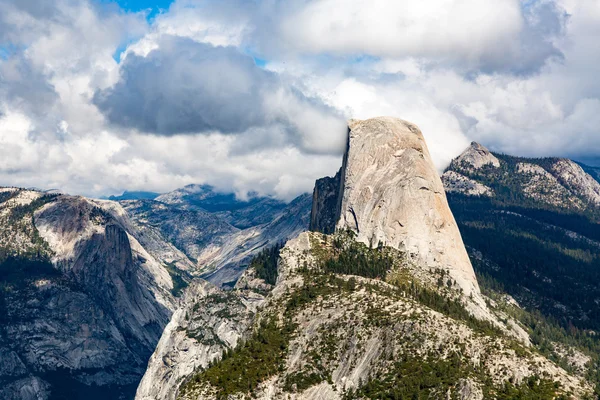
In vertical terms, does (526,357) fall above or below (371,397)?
above

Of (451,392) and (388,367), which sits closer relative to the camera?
(451,392)

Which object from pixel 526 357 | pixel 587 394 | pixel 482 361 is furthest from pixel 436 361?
pixel 587 394

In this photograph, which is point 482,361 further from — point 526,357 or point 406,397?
point 406,397

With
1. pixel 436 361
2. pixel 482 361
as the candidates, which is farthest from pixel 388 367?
pixel 482 361

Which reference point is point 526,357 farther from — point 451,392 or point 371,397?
point 371,397

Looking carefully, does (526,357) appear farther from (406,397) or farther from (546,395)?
(406,397)

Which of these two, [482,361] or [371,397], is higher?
[482,361]

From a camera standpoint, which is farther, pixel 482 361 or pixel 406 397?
pixel 482 361
